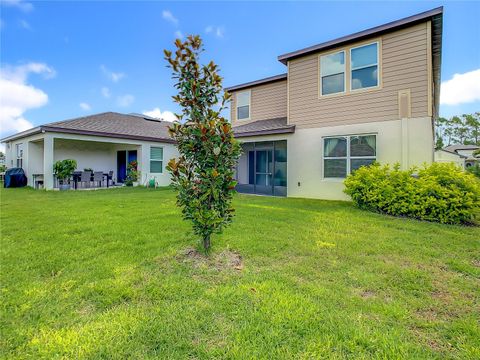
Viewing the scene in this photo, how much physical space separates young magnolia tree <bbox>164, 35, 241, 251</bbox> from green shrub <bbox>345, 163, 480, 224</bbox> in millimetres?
5340

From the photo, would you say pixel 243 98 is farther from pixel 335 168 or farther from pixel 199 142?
pixel 199 142

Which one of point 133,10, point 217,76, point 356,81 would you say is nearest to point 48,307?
point 217,76

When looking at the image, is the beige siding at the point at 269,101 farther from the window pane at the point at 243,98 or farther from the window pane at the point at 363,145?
the window pane at the point at 363,145

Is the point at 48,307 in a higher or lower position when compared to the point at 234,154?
lower

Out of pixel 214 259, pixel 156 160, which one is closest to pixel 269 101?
pixel 156 160

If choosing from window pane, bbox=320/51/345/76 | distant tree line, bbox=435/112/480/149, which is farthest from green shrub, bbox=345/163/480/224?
distant tree line, bbox=435/112/480/149

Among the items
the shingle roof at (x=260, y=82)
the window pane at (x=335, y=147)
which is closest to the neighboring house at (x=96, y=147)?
the shingle roof at (x=260, y=82)

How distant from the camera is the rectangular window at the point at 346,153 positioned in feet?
29.1

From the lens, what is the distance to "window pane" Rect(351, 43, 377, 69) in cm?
873

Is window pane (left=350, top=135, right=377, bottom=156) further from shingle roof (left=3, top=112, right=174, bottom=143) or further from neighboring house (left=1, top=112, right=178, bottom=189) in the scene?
neighboring house (left=1, top=112, right=178, bottom=189)

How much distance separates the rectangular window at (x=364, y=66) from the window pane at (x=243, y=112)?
603 centimetres

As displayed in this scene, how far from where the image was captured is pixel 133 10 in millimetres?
10969

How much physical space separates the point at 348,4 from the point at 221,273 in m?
→ 11.6

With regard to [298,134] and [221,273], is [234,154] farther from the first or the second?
[298,134]
